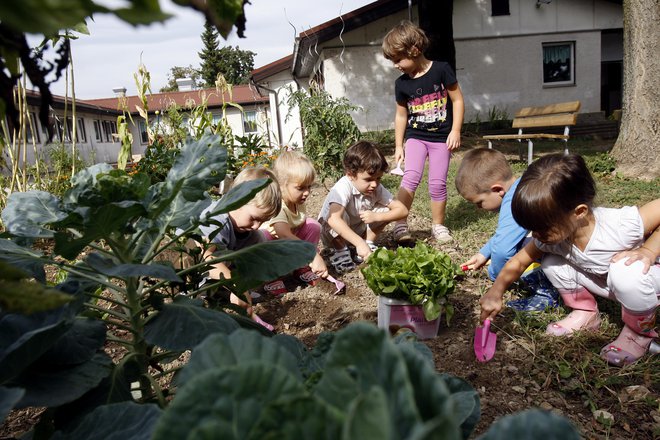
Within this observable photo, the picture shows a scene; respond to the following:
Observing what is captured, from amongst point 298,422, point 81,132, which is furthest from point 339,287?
point 81,132

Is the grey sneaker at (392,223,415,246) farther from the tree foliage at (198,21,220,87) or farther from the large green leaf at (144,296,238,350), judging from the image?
the tree foliage at (198,21,220,87)

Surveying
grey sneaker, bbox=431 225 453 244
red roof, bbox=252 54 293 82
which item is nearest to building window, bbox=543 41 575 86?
red roof, bbox=252 54 293 82

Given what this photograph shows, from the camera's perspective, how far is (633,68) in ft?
19.9

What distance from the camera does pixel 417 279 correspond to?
2168 millimetres

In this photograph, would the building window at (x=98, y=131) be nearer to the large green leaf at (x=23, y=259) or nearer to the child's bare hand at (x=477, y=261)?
the child's bare hand at (x=477, y=261)

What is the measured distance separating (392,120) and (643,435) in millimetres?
13157

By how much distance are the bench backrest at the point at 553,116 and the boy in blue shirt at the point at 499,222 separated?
6.19 meters

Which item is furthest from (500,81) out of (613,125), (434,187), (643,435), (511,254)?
(643,435)

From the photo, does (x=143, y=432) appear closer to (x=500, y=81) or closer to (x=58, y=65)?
(x=58, y=65)

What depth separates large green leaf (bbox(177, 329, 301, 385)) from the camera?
44 centimetres

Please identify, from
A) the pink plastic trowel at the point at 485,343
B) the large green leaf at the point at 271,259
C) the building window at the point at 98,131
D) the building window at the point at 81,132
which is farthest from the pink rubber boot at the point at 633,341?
the building window at the point at 98,131

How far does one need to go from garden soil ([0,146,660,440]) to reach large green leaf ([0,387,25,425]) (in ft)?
4.91

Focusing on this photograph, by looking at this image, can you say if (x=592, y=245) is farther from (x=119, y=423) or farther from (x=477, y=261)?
(x=119, y=423)

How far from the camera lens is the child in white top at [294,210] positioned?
10.7 ft
